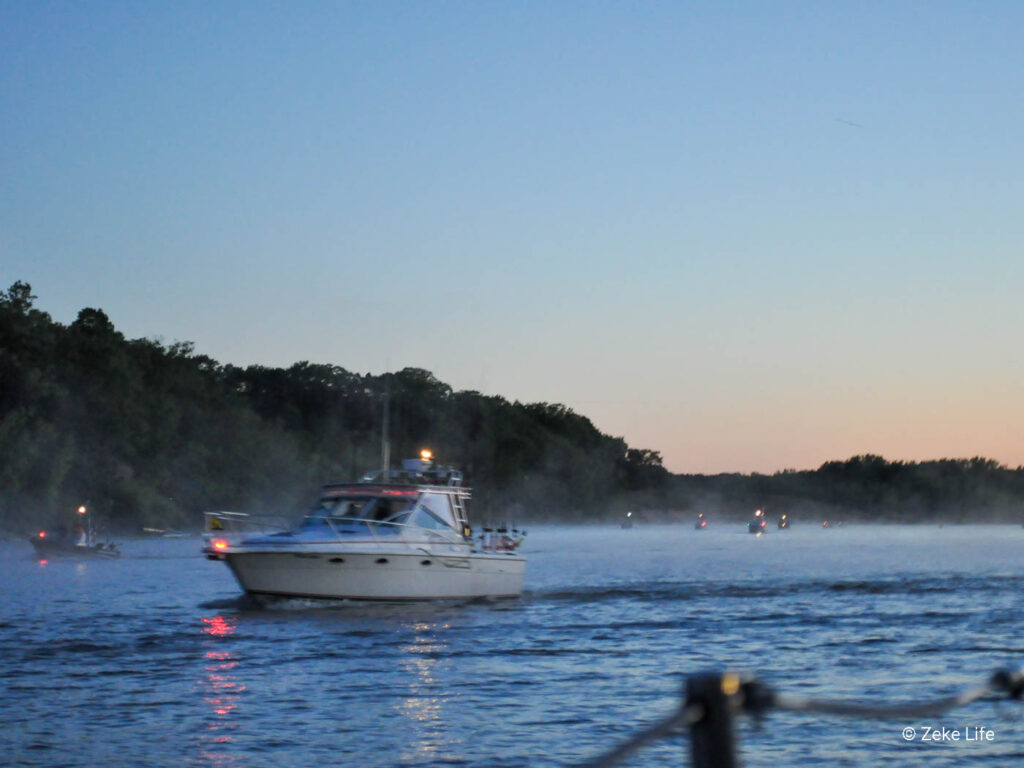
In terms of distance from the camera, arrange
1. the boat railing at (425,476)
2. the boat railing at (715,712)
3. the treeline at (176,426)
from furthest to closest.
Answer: the treeline at (176,426) → the boat railing at (425,476) → the boat railing at (715,712)

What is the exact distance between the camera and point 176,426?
11581 centimetres

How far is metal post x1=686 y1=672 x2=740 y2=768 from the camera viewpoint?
4.48 meters

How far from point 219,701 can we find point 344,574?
39.3 feet

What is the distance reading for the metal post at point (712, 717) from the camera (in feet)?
14.7

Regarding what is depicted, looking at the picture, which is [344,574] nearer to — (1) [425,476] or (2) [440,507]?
(2) [440,507]

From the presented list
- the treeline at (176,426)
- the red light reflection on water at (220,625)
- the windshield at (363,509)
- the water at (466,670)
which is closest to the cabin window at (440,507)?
the windshield at (363,509)

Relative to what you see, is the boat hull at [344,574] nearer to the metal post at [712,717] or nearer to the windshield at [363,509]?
the windshield at [363,509]

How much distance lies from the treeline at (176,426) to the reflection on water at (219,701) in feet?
132

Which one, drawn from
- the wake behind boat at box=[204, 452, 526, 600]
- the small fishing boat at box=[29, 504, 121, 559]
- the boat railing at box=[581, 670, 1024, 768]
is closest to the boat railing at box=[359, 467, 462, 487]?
the wake behind boat at box=[204, 452, 526, 600]

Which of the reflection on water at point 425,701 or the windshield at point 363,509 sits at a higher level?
the windshield at point 363,509

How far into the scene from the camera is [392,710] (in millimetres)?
19359

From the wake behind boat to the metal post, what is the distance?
91.1 ft

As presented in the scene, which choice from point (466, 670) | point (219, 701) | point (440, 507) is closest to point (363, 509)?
point (440, 507)

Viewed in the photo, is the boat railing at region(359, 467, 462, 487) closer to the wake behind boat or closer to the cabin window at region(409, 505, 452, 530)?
the wake behind boat
